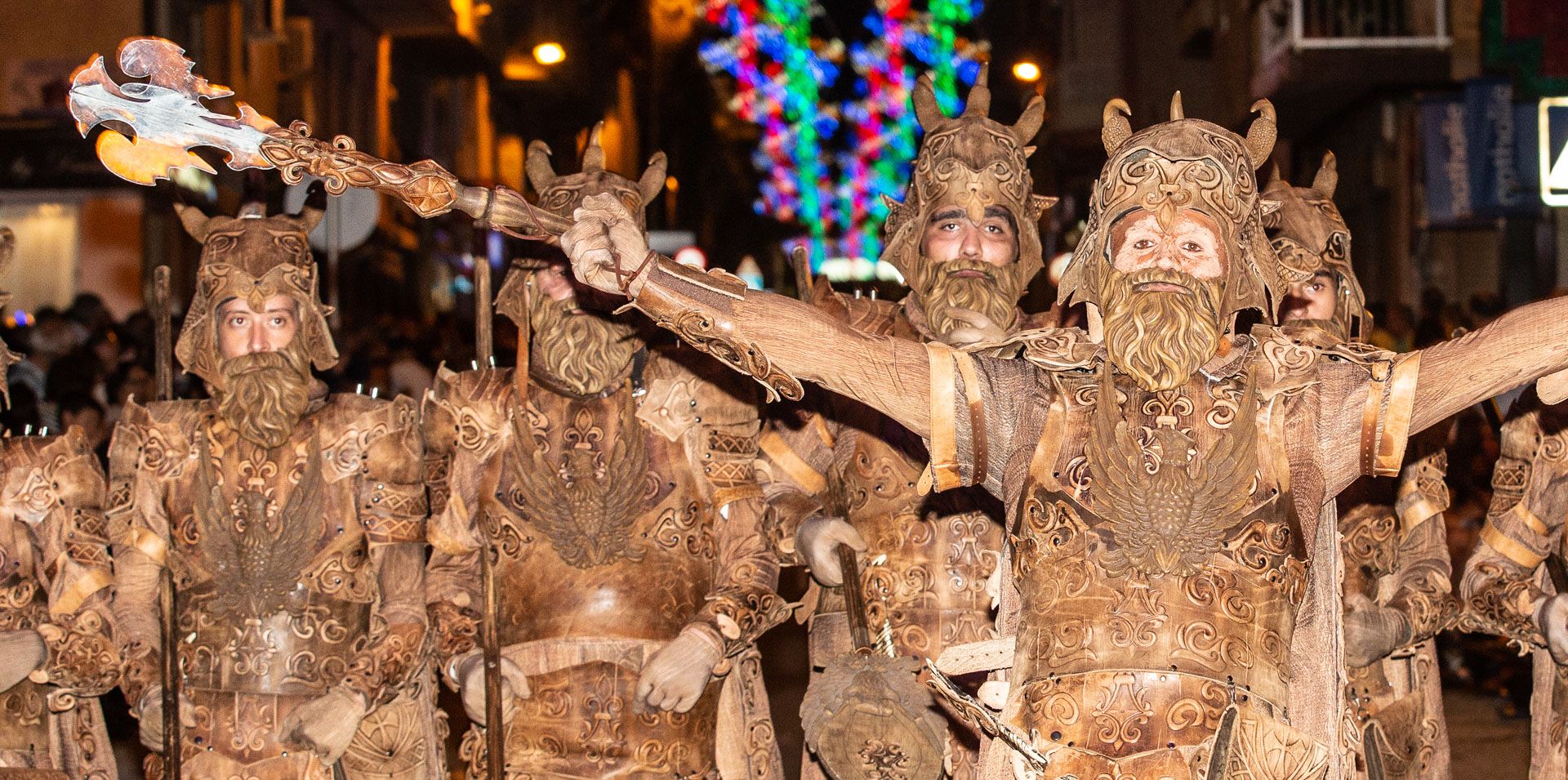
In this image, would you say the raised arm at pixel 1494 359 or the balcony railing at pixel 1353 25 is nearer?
the raised arm at pixel 1494 359

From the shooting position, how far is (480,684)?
222 inches

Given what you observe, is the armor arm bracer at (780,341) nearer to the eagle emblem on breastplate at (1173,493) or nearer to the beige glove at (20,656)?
the eagle emblem on breastplate at (1173,493)

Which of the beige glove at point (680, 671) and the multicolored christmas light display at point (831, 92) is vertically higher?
the multicolored christmas light display at point (831, 92)

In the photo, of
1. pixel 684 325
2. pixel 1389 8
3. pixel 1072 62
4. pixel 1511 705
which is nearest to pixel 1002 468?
pixel 684 325

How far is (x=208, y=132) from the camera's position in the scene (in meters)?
3.99

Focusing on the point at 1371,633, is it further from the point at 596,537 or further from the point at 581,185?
the point at 581,185

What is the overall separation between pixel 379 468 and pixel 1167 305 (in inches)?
108

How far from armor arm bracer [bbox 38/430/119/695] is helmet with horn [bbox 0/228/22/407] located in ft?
0.97

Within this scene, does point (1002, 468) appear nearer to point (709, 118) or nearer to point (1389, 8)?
point (1389, 8)

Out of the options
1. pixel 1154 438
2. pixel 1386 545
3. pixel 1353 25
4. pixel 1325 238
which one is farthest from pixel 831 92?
pixel 1154 438

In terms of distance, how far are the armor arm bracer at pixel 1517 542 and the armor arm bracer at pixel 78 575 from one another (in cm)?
429

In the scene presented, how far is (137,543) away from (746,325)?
270 centimetres

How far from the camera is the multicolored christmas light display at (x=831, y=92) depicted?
35.0 metres

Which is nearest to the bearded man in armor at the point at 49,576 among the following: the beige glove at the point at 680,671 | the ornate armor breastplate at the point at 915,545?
the beige glove at the point at 680,671
